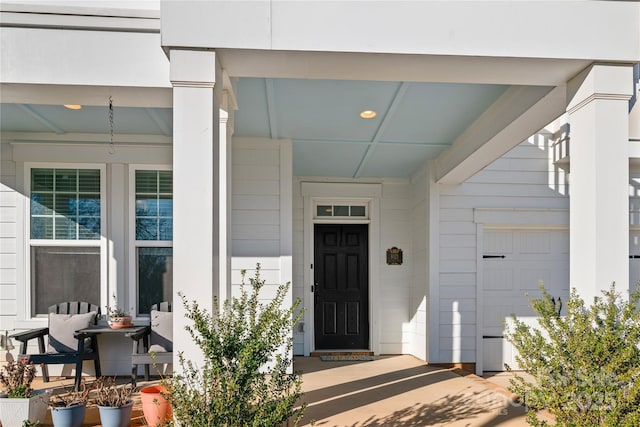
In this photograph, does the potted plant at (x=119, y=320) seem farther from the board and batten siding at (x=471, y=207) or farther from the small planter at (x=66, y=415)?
the board and batten siding at (x=471, y=207)

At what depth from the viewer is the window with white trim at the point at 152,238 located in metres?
5.46

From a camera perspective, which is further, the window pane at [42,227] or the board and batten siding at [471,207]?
the board and batten siding at [471,207]

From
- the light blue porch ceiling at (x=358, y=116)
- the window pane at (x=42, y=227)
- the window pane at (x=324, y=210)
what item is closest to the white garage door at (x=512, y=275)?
the light blue porch ceiling at (x=358, y=116)

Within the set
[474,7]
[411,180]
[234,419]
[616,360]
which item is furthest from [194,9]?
[411,180]

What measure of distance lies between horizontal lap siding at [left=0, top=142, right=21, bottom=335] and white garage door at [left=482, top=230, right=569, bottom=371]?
5466 millimetres

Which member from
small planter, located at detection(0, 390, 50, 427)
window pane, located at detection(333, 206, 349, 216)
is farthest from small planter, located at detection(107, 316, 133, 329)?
window pane, located at detection(333, 206, 349, 216)

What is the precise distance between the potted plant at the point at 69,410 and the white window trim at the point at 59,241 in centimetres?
185

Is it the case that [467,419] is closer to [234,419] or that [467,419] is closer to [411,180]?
[234,419]

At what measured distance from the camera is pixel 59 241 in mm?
5398

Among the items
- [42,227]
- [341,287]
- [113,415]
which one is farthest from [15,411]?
[341,287]

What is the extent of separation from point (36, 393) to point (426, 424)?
288cm

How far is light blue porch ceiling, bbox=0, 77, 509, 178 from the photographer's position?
3930mm

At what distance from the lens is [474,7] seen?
2852 mm

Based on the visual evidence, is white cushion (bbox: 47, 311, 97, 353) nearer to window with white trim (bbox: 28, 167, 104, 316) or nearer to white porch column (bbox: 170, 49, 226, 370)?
window with white trim (bbox: 28, 167, 104, 316)
